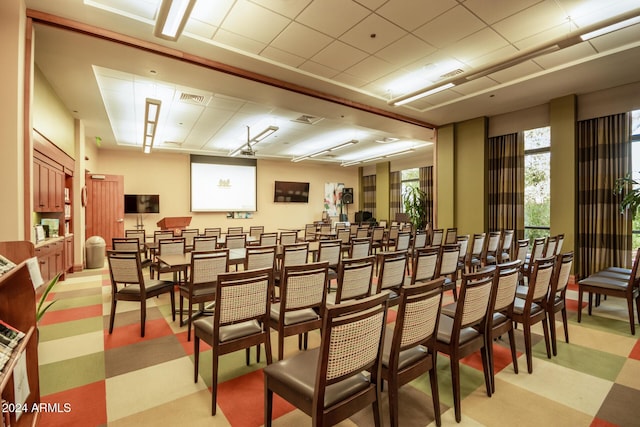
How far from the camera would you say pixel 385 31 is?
12.4 ft

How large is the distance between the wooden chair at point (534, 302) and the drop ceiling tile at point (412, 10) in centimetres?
277

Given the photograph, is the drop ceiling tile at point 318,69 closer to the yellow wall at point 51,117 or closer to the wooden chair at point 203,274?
the wooden chair at point 203,274

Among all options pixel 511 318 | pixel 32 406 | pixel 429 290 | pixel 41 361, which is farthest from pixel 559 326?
pixel 41 361

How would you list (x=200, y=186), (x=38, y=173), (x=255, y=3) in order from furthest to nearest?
(x=200, y=186), (x=38, y=173), (x=255, y=3)

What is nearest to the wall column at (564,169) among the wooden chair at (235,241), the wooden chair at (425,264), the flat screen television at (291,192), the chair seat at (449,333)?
the wooden chair at (425,264)

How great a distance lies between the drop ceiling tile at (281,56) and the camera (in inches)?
166

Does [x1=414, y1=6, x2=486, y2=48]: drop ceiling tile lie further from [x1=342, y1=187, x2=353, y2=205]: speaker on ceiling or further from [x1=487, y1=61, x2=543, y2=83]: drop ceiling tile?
[x1=342, y1=187, x2=353, y2=205]: speaker on ceiling

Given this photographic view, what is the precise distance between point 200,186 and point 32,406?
9.80 metres

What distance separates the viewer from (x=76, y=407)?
2.12 meters

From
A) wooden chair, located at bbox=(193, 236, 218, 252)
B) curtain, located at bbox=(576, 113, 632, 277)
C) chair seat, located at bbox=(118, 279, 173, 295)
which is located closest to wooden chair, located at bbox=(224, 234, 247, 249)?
wooden chair, located at bbox=(193, 236, 218, 252)

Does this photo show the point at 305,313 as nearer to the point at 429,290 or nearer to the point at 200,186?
the point at 429,290

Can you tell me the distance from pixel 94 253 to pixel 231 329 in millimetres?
6514

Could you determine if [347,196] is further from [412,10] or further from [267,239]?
[412,10]

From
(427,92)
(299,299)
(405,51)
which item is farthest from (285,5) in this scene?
(299,299)
